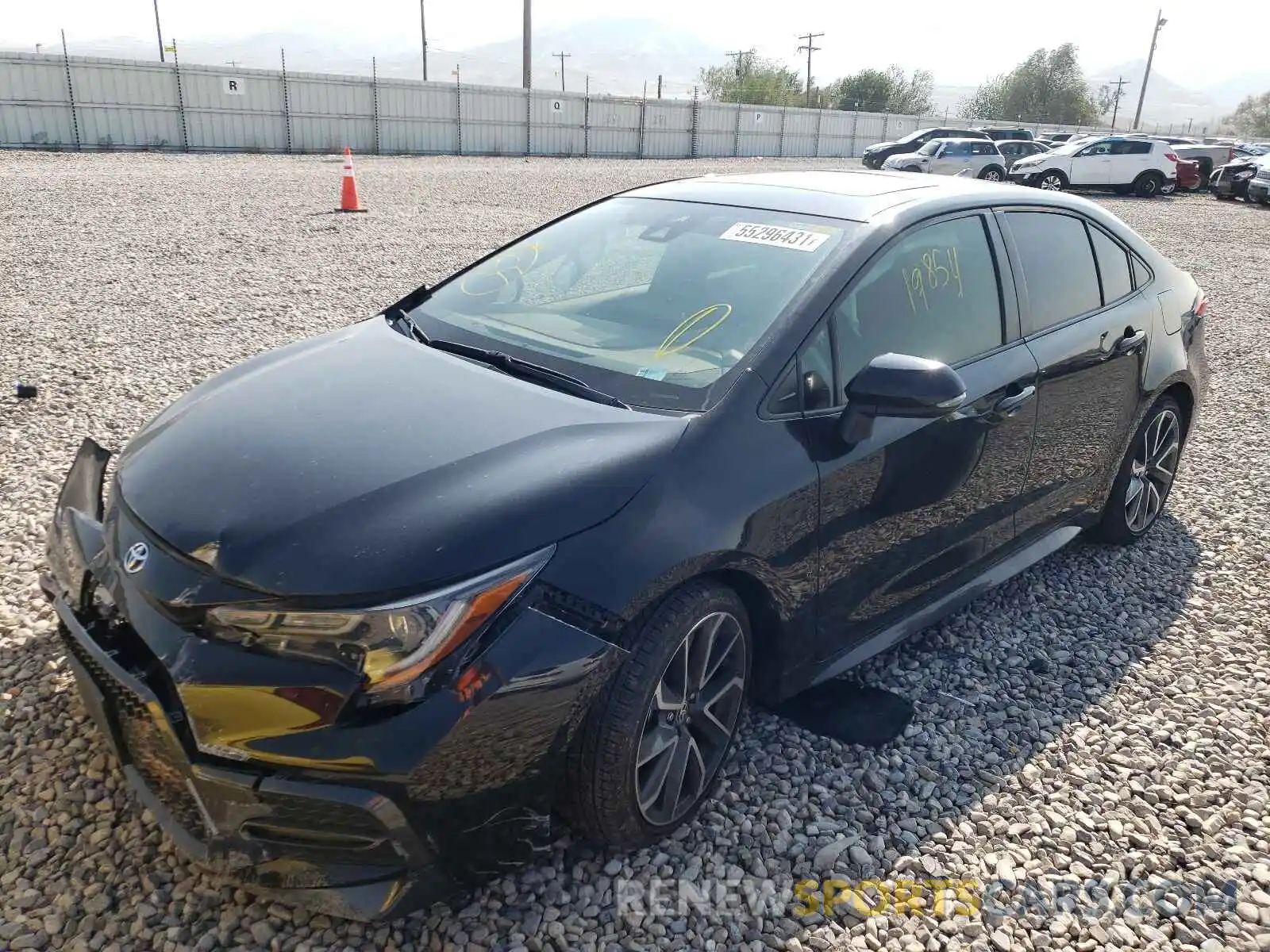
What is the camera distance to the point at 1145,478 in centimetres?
451

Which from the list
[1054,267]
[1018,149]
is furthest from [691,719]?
[1018,149]

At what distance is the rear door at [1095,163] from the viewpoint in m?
25.0

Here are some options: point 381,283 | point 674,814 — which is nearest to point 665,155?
point 381,283

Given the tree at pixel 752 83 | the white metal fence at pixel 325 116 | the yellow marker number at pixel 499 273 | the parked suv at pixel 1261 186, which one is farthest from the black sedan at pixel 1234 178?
the tree at pixel 752 83

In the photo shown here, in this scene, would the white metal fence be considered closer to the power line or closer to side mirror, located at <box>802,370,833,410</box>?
Result: the power line

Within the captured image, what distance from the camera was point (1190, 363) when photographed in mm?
4480

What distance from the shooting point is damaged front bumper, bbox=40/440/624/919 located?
1.95 meters

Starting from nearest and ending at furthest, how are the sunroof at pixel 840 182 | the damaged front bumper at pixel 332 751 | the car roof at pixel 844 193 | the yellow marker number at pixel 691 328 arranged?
the damaged front bumper at pixel 332 751 → the yellow marker number at pixel 691 328 → the car roof at pixel 844 193 → the sunroof at pixel 840 182

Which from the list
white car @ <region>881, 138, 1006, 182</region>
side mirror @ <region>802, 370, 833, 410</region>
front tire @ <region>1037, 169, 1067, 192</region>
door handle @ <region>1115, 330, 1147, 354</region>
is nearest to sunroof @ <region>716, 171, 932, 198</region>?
side mirror @ <region>802, 370, 833, 410</region>

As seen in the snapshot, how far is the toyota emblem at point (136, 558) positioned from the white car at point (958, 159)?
25.5m

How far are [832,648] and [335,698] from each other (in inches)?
61.8

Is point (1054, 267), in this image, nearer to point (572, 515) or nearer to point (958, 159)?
point (572, 515)

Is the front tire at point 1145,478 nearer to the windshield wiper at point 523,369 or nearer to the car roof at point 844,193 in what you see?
the car roof at point 844,193

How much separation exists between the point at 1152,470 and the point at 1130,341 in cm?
82
